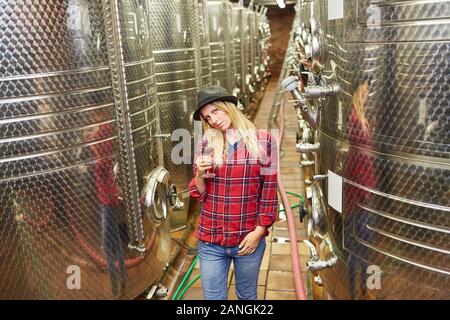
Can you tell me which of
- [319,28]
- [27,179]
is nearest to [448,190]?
[319,28]

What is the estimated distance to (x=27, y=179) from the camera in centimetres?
221

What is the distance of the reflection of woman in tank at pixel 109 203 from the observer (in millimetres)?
2490

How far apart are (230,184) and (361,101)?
0.79 meters

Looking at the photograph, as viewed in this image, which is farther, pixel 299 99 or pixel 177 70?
pixel 177 70

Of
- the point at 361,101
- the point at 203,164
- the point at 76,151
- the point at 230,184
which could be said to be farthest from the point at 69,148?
the point at 361,101

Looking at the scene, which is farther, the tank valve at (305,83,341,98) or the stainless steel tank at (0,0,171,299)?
the tank valve at (305,83,341,98)

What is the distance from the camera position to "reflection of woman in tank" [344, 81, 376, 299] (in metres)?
2.14

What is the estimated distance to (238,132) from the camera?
224 cm

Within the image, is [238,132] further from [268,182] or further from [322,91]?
[322,91]

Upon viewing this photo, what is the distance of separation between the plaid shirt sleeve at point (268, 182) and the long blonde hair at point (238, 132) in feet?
0.16

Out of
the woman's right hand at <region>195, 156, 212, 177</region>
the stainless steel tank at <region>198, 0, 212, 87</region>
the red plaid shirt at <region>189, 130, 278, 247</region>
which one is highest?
the stainless steel tank at <region>198, 0, 212, 87</region>

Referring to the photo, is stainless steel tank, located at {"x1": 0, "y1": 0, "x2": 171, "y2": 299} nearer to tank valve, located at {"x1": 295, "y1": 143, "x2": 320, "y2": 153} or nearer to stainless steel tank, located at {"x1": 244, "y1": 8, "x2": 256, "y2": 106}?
tank valve, located at {"x1": 295, "y1": 143, "x2": 320, "y2": 153}

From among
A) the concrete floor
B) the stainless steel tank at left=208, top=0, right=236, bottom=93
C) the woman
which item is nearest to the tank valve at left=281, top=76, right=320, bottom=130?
the woman
